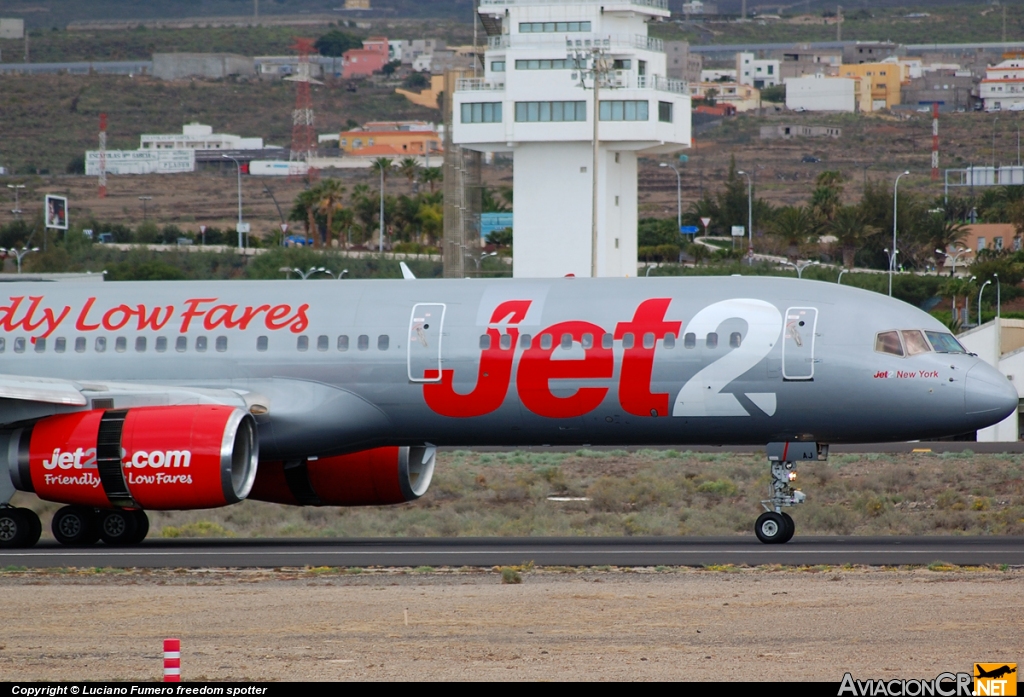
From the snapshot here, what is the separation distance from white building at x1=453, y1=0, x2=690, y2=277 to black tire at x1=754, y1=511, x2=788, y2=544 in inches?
2312

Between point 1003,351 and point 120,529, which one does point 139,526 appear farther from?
point 1003,351

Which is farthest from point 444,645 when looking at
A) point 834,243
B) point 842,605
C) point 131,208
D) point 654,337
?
point 131,208

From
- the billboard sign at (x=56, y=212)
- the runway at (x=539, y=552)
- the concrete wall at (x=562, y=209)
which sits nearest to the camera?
the runway at (x=539, y=552)

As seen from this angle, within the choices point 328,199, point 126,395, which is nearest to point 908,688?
point 126,395

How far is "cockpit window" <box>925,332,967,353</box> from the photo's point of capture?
938 inches

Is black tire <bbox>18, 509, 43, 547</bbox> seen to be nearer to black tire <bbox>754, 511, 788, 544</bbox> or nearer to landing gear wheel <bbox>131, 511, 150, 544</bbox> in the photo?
landing gear wheel <bbox>131, 511, 150, 544</bbox>

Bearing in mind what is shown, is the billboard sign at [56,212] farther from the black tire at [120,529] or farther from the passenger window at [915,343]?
the passenger window at [915,343]

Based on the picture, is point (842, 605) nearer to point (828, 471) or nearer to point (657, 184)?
point (828, 471)

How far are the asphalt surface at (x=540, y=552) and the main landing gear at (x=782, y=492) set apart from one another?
0.31m

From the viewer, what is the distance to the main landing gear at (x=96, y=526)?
25906 mm

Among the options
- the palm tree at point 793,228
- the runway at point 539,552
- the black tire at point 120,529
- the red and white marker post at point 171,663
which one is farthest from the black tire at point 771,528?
the palm tree at point 793,228

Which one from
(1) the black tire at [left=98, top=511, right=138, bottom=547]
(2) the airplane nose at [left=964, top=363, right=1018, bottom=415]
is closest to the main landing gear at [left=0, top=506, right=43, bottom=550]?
(1) the black tire at [left=98, top=511, right=138, bottom=547]

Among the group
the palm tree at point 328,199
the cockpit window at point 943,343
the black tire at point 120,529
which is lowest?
the black tire at point 120,529

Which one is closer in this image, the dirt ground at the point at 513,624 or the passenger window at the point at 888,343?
the dirt ground at the point at 513,624
